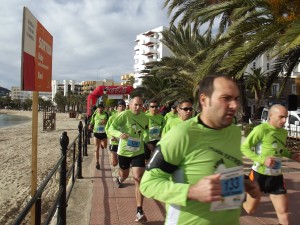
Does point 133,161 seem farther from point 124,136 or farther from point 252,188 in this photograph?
point 252,188

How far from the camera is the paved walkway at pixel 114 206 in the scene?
5.11 metres

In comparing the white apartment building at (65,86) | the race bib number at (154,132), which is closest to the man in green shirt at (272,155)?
the race bib number at (154,132)

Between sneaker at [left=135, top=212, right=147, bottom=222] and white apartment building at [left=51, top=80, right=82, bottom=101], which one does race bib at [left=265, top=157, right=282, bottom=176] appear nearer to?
sneaker at [left=135, top=212, right=147, bottom=222]

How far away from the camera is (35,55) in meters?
3.39

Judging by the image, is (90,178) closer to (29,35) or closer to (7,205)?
(7,205)

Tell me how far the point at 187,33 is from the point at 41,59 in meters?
17.1

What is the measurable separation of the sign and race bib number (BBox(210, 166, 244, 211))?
6.30 feet

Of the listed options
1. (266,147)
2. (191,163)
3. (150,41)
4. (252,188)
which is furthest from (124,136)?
(150,41)

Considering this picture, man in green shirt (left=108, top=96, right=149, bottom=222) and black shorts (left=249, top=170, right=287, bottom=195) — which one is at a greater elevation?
man in green shirt (left=108, top=96, right=149, bottom=222)

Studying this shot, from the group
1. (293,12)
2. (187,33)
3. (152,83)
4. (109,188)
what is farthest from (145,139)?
(152,83)

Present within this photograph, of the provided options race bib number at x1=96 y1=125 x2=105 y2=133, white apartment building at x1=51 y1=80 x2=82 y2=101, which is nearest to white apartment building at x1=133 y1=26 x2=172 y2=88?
race bib number at x1=96 y1=125 x2=105 y2=133

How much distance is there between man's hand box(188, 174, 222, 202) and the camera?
1.82 meters

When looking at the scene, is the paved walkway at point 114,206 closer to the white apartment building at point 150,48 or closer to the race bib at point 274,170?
the race bib at point 274,170

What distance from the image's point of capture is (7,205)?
808cm
